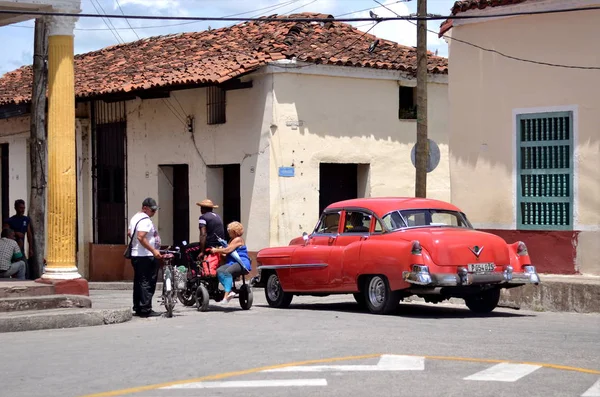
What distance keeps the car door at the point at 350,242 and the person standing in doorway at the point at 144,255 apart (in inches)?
101

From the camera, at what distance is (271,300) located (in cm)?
1722

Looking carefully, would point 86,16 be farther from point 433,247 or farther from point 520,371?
point 520,371

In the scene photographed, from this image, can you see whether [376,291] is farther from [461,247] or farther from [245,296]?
[245,296]

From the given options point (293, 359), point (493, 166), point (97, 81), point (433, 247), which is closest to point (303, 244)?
point (433, 247)

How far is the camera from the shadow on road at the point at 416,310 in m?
15.1

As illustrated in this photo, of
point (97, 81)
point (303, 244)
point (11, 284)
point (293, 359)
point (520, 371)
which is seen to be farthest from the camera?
point (97, 81)

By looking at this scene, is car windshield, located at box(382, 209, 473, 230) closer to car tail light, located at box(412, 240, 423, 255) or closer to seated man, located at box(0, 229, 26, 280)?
car tail light, located at box(412, 240, 423, 255)

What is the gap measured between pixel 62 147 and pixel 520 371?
351 inches

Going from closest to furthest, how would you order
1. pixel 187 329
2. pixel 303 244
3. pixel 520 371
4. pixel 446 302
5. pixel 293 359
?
pixel 520 371 < pixel 293 359 < pixel 187 329 < pixel 303 244 < pixel 446 302

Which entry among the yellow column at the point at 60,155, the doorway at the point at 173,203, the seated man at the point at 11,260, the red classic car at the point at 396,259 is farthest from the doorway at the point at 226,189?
the yellow column at the point at 60,155

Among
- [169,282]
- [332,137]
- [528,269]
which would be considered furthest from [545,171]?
[332,137]

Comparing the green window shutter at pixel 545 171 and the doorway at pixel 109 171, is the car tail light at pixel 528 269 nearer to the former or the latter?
the green window shutter at pixel 545 171

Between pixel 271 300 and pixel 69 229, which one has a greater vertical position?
pixel 69 229

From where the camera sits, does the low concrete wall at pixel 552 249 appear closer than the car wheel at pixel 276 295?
No
